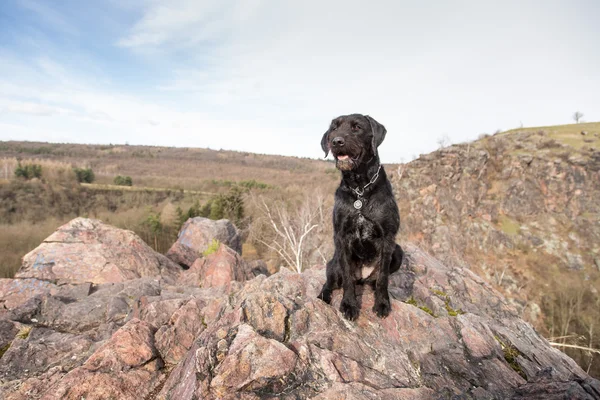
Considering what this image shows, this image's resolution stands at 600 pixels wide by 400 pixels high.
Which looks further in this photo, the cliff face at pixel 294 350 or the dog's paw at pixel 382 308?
the dog's paw at pixel 382 308

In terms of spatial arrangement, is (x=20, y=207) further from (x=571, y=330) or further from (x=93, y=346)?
(x=571, y=330)

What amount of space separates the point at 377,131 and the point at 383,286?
1736 millimetres

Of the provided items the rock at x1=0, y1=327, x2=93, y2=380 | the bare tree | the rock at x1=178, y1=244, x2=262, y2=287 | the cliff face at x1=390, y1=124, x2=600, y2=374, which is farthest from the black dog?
the cliff face at x1=390, y1=124, x2=600, y2=374

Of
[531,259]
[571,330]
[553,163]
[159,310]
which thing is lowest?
[571,330]

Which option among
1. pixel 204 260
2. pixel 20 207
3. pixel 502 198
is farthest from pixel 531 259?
pixel 20 207

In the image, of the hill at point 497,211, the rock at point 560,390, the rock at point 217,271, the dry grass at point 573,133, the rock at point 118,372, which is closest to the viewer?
the rock at point 560,390

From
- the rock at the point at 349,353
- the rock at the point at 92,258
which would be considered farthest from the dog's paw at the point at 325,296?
the rock at the point at 92,258

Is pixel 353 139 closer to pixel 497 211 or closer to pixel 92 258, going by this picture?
pixel 92 258

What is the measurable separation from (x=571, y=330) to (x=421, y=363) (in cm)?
3854

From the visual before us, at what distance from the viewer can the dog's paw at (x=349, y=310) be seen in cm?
344

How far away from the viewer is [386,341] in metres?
3.34

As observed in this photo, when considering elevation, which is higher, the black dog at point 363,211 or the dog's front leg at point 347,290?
the black dog at point 363,211

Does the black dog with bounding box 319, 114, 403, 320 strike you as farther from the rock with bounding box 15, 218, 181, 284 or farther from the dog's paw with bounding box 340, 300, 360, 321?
the rock with bounding box 15, 218, 181, 284

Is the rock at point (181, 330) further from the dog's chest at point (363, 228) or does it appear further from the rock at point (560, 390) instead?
the rock at point (560, 390)
